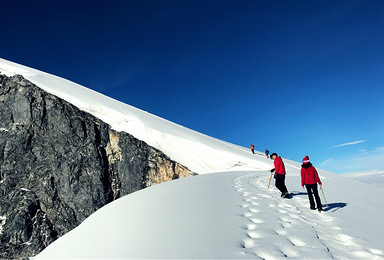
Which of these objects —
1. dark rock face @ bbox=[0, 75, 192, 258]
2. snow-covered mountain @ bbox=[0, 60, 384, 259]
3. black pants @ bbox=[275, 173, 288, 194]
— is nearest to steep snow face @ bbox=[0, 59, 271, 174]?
dark rock face @ bbox=[0, 75, 192, 258]

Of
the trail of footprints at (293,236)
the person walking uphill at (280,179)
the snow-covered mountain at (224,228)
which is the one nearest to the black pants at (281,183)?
the person walking uphill at (280,179)

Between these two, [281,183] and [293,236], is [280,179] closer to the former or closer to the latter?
[281,183]

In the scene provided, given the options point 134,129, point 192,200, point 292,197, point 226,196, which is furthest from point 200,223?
point 134,129

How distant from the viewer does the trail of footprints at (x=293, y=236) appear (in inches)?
169

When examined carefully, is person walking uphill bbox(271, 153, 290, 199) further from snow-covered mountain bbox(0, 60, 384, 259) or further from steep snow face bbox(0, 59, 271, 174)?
steep snow face bbox(0, 59, 271, 174)

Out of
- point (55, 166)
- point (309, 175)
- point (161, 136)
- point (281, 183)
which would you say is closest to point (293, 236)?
point (309, 175)

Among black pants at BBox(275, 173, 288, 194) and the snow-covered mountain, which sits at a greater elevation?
black pants at BBox(275, 173, 288, 194)

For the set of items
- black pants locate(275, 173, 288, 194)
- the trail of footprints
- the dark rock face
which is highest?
the dark rock face

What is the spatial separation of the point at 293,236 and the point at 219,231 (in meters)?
1.46

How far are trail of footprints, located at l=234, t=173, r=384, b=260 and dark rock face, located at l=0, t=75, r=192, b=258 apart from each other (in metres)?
21.2

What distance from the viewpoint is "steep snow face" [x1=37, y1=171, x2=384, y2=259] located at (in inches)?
165

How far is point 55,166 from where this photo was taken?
2639cm

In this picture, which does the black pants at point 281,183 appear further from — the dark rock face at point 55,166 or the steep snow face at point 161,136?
the dark rock face at point 55,166

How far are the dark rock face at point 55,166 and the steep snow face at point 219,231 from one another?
67.3ft
